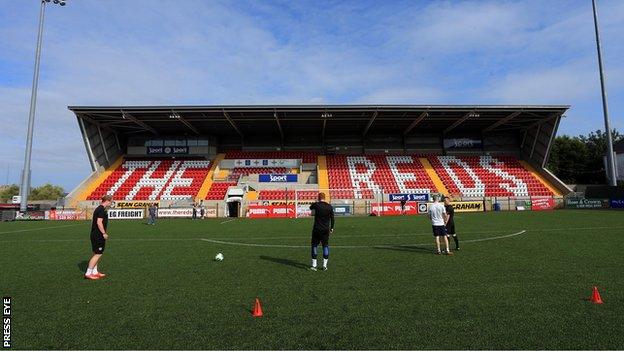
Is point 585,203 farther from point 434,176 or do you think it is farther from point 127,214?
point 127,214

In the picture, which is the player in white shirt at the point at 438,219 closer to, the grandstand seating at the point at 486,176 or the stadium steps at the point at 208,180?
the grandstand seating at the point at 486,176

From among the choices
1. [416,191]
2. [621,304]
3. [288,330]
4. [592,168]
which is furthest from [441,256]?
[592,168]

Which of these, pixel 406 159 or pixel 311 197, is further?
pixel 406 159

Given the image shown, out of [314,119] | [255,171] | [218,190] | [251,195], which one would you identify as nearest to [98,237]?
[251,195]

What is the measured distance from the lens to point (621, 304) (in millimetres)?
5504

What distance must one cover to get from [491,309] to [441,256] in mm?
4941

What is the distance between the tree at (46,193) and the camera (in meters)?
93.6

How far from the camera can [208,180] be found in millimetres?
42625

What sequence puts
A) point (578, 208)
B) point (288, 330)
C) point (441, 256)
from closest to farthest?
point (288, 330) → point (441, 256) → point (578, 208)

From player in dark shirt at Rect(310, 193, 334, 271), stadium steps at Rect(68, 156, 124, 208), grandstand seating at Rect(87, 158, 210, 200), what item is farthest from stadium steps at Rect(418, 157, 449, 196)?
stadium steps at Rect(68, 156, 124, 208)

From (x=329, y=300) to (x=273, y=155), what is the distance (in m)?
41.2

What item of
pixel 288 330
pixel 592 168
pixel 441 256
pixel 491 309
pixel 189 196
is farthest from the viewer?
pixel 592 168

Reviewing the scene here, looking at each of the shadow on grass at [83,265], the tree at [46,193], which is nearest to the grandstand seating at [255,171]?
the shadow on grass at [83,265]

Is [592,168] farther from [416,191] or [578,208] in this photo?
[416,191]
